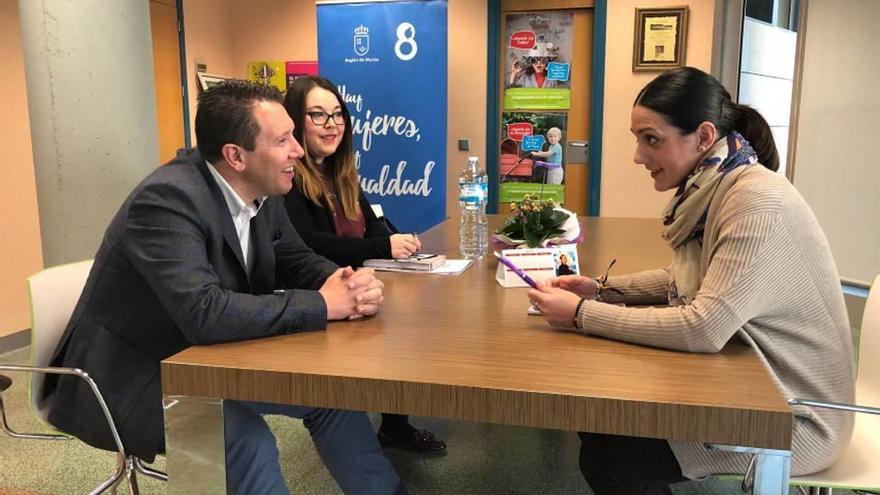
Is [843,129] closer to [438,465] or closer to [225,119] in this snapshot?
[438,465]

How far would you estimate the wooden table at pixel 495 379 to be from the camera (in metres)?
0.89

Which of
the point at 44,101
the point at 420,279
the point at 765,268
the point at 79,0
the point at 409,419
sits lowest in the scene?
the point at 409,419

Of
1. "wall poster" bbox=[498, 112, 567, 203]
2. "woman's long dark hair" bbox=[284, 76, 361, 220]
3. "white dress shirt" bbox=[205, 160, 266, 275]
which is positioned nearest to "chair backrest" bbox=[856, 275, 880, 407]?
"white dress shirt" bbox=[205, 160, 266, 275]

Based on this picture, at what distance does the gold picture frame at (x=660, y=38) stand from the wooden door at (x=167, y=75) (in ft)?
10.4

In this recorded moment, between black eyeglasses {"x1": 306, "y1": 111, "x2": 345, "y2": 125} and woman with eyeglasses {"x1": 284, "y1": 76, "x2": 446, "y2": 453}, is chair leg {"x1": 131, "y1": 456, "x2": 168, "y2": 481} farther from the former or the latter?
black eyeglasses {"x1": 306, "y1": 111, "x2": 345, "y2": 125}

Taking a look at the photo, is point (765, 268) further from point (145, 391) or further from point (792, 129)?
point (792, 129)

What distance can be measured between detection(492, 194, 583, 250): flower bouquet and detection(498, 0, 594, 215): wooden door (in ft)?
9.59

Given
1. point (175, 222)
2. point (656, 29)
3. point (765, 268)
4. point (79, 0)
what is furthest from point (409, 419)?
point (656, 29)

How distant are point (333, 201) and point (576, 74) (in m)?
2.99

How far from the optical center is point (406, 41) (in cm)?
426

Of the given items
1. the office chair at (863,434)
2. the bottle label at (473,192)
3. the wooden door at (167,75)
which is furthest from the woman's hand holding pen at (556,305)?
the wooden door at (167,75)

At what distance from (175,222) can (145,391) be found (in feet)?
1.20

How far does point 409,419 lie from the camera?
2.47 metres

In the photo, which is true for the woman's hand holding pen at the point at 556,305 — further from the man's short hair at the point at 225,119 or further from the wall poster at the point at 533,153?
the wall poster at the point at 533,153
